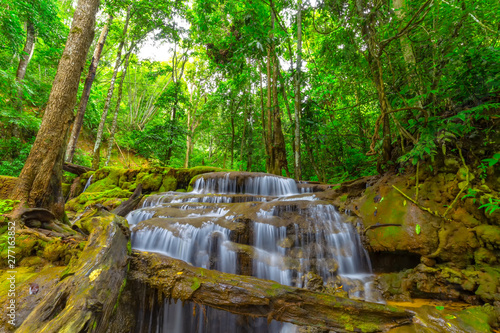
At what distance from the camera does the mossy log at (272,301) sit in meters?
2.09

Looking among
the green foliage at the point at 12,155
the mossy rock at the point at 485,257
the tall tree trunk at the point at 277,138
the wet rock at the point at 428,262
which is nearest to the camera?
the mossy rock at the point at 485,257

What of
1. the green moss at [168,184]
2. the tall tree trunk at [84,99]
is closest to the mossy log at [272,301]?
the green moss at [168,184]

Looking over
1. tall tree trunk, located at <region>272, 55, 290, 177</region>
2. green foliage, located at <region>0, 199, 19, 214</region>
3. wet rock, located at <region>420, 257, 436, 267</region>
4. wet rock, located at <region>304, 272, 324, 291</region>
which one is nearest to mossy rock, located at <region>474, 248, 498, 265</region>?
wet rock, located at <region>420, 257, 436, 267</region>

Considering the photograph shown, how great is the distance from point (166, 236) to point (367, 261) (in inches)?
164

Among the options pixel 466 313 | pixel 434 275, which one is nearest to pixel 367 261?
pixel 434 275

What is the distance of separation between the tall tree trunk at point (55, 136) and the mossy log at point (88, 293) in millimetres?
2190

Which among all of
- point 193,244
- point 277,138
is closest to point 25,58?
point 277,138

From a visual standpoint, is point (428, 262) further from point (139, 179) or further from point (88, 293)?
point (139, 179)

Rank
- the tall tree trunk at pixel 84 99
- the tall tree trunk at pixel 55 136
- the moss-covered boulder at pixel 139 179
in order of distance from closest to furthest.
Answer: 1. the tall tree trunk at pixel 55 136
2. the tall tree trunk at pixel 84 99
3. the moss-covered boulder at pixel 139 179

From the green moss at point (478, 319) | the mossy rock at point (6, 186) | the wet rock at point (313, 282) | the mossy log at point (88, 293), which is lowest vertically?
the wet rock at point (313, 282)

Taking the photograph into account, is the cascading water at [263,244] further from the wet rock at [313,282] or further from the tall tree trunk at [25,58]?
the tall tree trunk at [25,58]

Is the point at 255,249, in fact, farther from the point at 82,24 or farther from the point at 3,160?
the point at 3,160

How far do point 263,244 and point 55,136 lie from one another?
474cm

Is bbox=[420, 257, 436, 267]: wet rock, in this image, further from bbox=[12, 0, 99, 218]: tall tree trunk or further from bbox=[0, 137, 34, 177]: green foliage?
→ bbox=[0, 137, 34, 177]: green foliage
